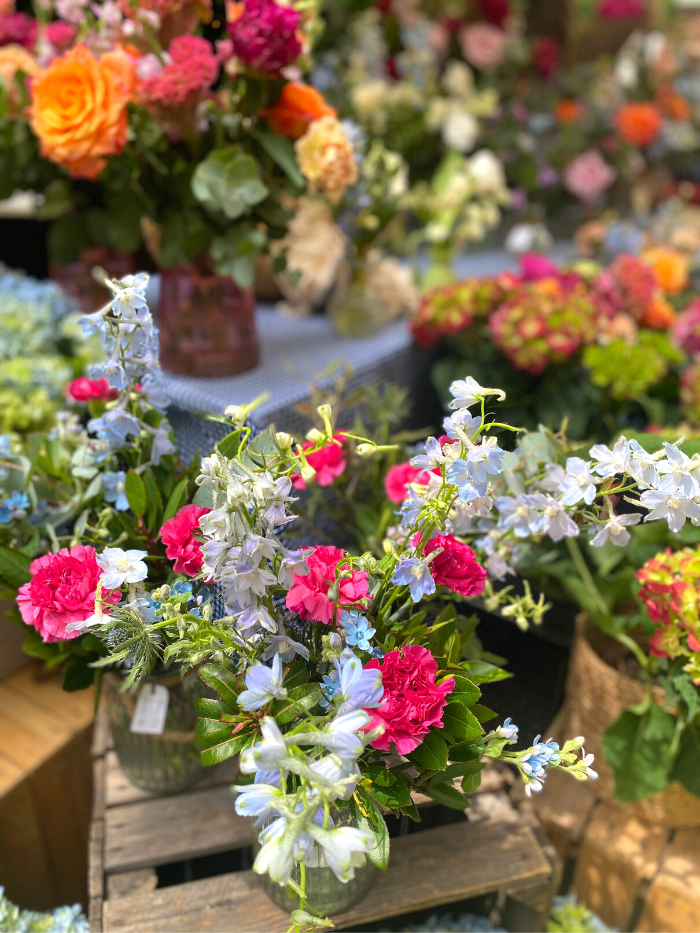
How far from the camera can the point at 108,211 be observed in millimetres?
1062

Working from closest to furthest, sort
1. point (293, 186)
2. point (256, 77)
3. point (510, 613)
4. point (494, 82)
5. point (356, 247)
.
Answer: point (510, 613), point (256, 77), point (293, 186), point (356, 247), point (494, 82)

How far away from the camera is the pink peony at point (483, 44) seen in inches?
70.3

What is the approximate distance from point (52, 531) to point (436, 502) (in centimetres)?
44

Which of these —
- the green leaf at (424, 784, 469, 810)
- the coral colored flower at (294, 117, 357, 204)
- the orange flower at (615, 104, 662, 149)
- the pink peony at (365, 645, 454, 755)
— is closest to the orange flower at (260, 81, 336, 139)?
the coral colored flower at (294, 117, 357, 204)

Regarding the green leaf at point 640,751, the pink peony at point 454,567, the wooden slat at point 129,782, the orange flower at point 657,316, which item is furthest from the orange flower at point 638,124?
the wooden slat at point 129,782

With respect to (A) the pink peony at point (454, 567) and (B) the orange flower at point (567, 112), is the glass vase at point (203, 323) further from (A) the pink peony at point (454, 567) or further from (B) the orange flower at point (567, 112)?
(B) the orange flower at point (567, 112)

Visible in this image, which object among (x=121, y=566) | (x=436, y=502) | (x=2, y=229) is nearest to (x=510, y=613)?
(x=436, y=502)

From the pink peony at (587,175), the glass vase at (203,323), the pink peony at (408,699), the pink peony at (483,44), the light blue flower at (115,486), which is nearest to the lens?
the pink peony at (408,699)

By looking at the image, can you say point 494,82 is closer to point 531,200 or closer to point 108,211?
point 531,200

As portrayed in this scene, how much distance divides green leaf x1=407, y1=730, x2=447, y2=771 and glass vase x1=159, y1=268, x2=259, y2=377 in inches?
26.2

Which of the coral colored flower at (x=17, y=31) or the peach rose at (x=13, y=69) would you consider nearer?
the peach rose at (x=13, y=69)

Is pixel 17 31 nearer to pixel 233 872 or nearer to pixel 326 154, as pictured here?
pixel 326 154

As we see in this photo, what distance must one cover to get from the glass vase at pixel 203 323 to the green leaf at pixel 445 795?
0.68 metres

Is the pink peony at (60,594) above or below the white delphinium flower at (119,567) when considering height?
below
